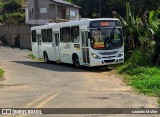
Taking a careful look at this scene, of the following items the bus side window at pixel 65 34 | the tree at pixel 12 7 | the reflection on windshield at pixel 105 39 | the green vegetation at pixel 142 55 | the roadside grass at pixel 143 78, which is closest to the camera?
the roadside grass at pixel 143 78

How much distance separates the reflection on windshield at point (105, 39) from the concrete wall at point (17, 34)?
3742 cm

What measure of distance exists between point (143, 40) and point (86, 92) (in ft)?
32.1

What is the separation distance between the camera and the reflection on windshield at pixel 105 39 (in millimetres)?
20375

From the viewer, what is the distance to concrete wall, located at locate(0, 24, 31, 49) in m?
57.9

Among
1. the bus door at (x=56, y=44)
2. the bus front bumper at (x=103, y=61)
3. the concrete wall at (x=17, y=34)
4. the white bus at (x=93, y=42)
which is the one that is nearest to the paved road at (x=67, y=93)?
the bus front bumper at (x=103, y=61)

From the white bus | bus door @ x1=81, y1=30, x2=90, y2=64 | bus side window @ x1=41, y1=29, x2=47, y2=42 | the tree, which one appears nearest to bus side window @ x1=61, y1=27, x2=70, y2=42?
the white bus

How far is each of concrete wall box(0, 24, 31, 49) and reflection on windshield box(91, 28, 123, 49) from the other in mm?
37423

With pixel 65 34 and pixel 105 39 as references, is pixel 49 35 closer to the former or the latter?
pixel 65 34

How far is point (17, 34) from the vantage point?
59.8 metres

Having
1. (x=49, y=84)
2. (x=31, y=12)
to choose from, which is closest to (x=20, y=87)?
(x=49, y=84)

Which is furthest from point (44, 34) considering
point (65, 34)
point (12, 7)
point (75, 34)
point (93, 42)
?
point (12, 7)

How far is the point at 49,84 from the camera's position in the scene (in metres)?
15.4

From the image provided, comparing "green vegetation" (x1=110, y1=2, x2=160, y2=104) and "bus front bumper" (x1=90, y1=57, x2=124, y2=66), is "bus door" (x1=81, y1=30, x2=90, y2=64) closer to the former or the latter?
"bus front bumper" (x1=90, y1=57, x2=124, y2=66)

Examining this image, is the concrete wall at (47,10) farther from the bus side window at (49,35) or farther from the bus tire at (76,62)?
the bus tire at (76,62)
